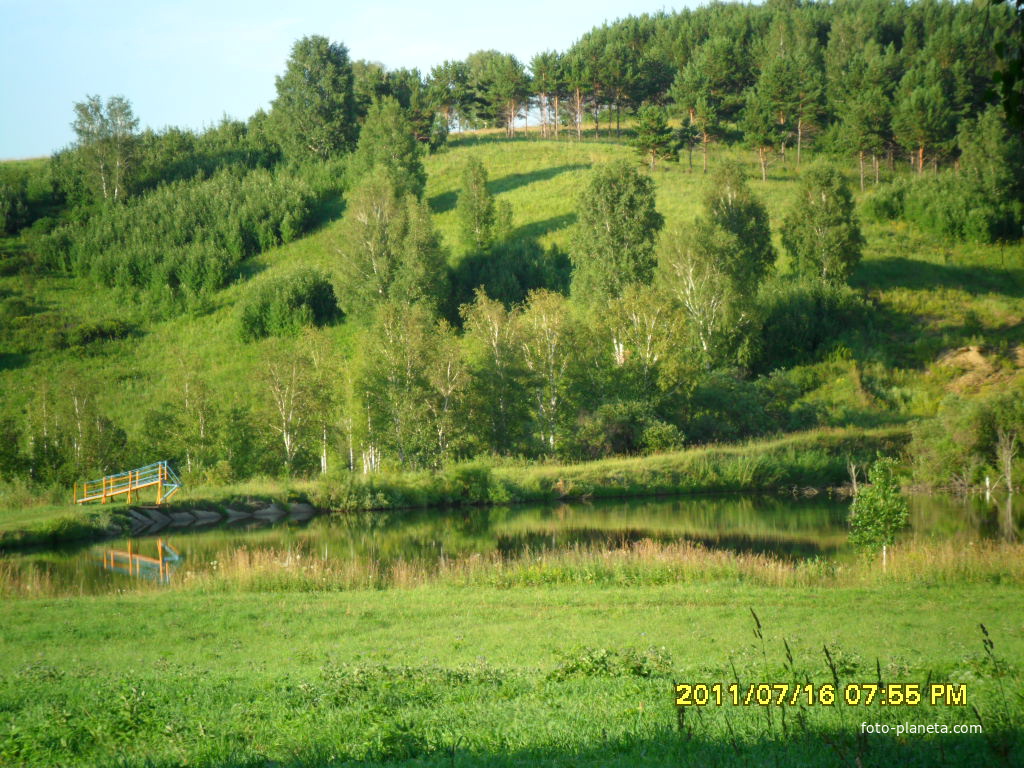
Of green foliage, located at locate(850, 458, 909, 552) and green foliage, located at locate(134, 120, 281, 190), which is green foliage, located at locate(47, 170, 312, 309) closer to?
green foliage, located at locate(134, 120, 281, 190)

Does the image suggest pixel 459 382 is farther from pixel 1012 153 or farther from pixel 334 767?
pixel 1012 153

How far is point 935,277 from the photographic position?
2371 inches

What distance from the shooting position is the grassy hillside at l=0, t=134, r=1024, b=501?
50.6 meters

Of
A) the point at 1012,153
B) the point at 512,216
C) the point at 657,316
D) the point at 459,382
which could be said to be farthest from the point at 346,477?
the point at 1012,153

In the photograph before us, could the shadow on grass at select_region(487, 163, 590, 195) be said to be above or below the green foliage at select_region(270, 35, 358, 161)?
below

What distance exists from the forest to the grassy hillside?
300mm

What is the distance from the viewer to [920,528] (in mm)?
27219

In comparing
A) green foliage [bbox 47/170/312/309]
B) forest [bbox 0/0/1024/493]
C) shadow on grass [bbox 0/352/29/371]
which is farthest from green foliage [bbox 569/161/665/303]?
shadow on grass [bbox 0/352/29/371]

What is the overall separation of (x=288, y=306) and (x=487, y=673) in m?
56.4

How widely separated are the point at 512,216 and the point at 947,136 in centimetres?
4105

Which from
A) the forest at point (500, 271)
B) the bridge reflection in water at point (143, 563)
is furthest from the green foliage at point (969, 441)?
the bridge reflection in water at point (143, 563)

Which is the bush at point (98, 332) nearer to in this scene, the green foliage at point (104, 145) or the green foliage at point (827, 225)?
the green foliage at point (104, 145)

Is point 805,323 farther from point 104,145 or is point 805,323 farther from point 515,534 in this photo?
point 104,145

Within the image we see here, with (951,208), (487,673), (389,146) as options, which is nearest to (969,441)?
(487,673)
